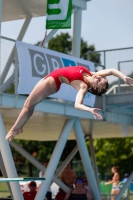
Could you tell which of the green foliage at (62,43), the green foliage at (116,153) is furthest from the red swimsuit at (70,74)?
the green foliage at (62,43)

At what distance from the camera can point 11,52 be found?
16000 mm

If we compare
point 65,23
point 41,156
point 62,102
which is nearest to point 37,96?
point 62,102

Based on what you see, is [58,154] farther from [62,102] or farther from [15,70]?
[15,70]

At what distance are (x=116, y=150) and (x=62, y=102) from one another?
1454 inches

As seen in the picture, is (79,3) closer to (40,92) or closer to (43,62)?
(43,62)

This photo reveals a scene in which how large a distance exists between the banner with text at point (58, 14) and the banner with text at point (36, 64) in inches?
49.6

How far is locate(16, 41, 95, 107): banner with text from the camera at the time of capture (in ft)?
50.8

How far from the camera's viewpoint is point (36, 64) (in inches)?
631

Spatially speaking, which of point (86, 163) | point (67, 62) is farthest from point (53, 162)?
point (67, 62)

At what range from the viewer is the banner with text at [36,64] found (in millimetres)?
15477

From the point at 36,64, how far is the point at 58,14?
2.55 m

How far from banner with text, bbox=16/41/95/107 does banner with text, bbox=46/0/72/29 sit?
49.6 inches

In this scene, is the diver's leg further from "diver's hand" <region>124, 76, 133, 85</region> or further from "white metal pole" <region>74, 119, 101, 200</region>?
"white metal pole" <region>74, 119, 101, 200</region>

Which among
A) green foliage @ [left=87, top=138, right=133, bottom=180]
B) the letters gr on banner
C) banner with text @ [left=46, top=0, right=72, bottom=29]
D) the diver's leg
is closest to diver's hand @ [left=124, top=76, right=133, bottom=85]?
the diver's leg
